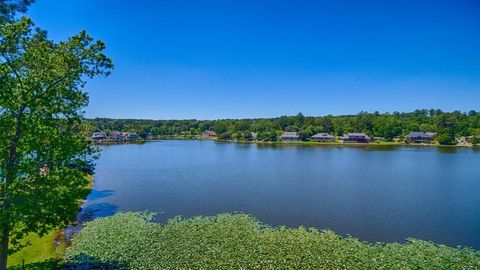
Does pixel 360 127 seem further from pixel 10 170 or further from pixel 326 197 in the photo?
pixel 10 170

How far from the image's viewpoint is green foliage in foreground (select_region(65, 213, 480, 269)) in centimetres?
1603

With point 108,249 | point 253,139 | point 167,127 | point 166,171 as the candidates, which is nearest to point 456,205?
point 108,249

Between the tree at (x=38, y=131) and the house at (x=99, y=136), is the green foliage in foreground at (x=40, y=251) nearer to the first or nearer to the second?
the tree at (x=38, y=131)

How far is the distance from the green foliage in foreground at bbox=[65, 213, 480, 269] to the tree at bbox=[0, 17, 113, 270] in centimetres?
633

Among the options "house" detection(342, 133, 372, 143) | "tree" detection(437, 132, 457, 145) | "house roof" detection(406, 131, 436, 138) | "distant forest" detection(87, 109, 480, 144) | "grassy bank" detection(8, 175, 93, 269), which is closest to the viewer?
"grassy bank" detection(8, 175, 93, 269)

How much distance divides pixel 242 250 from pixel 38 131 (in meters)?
12.0

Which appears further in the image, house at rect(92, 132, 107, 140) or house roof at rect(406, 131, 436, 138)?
house at rect(92, 132, 107, 140)

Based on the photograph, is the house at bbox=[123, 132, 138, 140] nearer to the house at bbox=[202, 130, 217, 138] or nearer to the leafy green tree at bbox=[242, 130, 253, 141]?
the house at bbox=[202, 130, 217, 138]

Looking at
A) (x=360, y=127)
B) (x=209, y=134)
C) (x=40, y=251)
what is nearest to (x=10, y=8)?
(x=40, y=251)

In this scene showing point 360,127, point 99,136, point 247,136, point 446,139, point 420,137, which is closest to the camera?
point 446,139

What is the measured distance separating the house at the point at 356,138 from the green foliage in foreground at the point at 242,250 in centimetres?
10561

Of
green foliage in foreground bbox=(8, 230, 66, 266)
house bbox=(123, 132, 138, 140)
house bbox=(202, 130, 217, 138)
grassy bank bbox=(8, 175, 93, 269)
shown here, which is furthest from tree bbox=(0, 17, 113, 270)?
house bbox=(202, 130, 217, 138)

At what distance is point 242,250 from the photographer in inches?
698

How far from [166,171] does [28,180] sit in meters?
42.0
